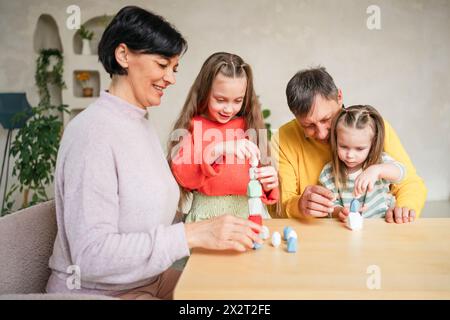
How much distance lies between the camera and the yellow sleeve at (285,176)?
1.74m

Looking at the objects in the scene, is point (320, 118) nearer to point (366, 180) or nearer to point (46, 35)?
point (366, 180)

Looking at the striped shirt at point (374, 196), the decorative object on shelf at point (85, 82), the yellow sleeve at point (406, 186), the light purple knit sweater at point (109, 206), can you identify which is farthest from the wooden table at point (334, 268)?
the decorative object on shelf at point (85, 82)

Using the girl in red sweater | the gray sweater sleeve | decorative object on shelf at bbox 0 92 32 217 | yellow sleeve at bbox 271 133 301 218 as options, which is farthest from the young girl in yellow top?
decorative object on shelf at bbox 0 92 32 217

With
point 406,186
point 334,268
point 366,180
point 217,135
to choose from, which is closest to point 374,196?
point 406,186

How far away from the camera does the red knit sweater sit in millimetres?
1560

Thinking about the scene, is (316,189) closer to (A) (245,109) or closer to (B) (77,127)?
(A) (245,109)

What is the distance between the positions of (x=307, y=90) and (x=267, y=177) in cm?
45

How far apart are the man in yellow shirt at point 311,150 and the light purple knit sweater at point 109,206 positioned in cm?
51

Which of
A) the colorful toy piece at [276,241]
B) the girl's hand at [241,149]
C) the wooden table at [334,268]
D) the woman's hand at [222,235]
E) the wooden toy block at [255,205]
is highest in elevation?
the girl's hand at [241,149]

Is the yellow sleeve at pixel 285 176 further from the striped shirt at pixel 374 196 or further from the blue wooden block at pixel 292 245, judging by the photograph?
the blue wooden block at pixel 292 245

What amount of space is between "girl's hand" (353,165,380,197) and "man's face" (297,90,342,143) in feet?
0.86

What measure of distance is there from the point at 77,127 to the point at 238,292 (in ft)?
1.83

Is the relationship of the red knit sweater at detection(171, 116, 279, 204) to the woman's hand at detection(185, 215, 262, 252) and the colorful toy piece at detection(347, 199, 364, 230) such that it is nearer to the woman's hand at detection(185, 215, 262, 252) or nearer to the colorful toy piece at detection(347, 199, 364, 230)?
the colorful toy piece at detection(347, 199, 364, 230)

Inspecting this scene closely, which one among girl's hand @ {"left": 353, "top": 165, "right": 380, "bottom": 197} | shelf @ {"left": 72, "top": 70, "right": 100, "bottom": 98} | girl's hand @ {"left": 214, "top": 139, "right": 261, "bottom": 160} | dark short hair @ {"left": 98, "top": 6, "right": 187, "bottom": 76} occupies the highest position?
shelf @ {"left": 72, "top": 70, "right": 100, "bottom": 98}
